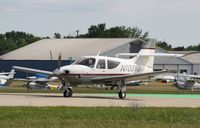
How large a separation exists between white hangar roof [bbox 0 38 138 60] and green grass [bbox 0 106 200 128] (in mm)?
85164

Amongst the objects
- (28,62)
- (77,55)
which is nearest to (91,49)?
(77,55)

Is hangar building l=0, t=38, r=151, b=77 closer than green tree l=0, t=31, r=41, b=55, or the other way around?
hangar building l=0, t=38, r=151, b=77

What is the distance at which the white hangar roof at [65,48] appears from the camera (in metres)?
106

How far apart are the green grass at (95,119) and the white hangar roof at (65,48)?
279ft

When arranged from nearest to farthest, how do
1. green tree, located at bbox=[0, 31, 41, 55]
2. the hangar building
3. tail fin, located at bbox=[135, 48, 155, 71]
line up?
tail fin, located at bbox=[135, 48, 155, 71] → the hangar building → green tree, located at bbox=[0, 31, 41, 55]

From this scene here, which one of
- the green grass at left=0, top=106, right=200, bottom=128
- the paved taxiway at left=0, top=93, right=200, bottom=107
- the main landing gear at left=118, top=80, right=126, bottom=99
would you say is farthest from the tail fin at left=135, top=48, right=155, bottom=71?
the green grass at left=0, top=106, right=200, bottom=128

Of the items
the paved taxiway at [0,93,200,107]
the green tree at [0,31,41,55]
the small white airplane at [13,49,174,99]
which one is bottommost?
the paved taxiway at [0,93,200,107]

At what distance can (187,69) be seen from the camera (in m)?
113

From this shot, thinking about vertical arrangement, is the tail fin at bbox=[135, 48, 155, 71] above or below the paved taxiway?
above

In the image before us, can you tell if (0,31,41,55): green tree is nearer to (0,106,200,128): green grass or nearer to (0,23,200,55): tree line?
(0,23,200,55): tree line

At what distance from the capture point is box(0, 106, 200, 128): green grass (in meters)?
15.2

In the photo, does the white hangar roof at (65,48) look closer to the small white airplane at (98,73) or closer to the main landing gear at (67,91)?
the small white airplane at (98,73)

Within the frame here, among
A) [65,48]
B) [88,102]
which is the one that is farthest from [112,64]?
[65,48]

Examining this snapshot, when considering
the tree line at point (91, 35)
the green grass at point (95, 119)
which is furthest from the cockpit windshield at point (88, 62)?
the tree line at point (91, 35)
